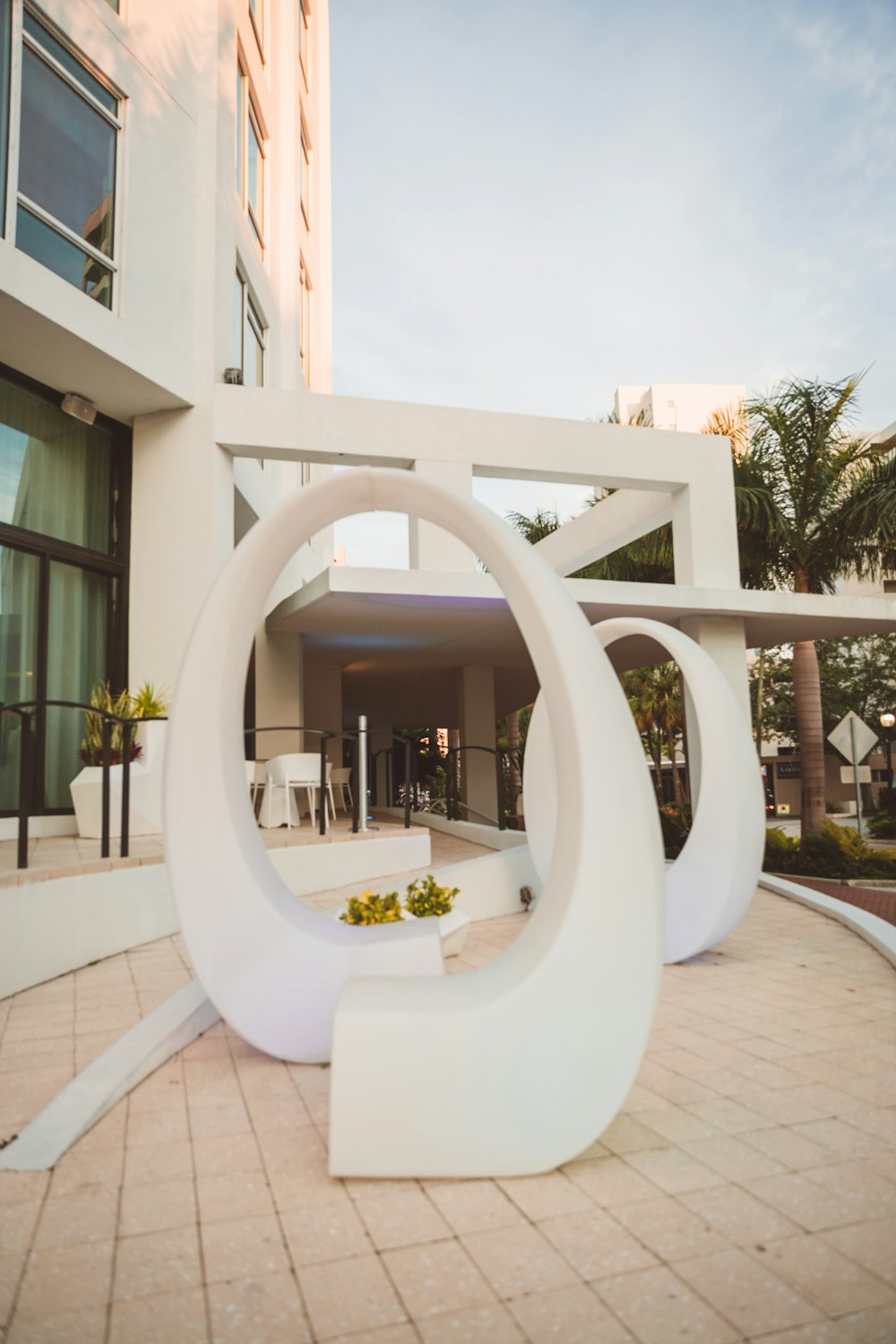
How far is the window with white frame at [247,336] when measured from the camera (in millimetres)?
13584

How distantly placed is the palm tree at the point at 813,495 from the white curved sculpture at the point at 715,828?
11.3 meters

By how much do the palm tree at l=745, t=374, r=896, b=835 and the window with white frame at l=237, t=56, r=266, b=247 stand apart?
33.9ft

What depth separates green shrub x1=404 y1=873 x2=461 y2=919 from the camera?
21.7 feet

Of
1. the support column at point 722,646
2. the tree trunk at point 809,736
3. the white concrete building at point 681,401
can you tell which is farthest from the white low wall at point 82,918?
the white concrete building at point 681,401

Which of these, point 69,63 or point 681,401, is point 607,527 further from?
point 681,401

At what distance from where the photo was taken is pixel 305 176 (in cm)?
2144

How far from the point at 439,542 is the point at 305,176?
14.3 meters

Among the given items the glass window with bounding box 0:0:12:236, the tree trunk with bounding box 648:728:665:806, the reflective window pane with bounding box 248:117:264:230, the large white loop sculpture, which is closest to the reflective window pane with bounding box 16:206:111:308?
the glass window with bounding box 0:0:12:236

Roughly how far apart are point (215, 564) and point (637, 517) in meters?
7.66

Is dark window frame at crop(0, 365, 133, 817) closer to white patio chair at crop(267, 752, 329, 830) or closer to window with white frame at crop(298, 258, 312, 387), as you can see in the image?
white patio chair at crop(267, 752, 329, 830)

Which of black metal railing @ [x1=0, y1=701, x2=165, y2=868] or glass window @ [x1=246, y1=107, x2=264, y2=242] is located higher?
glass window @ [x1=246, y1=107, x2=264, y2=242]

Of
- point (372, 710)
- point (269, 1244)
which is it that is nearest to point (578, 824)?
point (269, 1244)

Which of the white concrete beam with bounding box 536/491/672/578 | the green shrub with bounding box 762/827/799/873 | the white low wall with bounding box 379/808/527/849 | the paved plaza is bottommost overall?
the green shrub with bounding box 762/827/799/873

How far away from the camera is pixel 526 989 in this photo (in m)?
3.25
